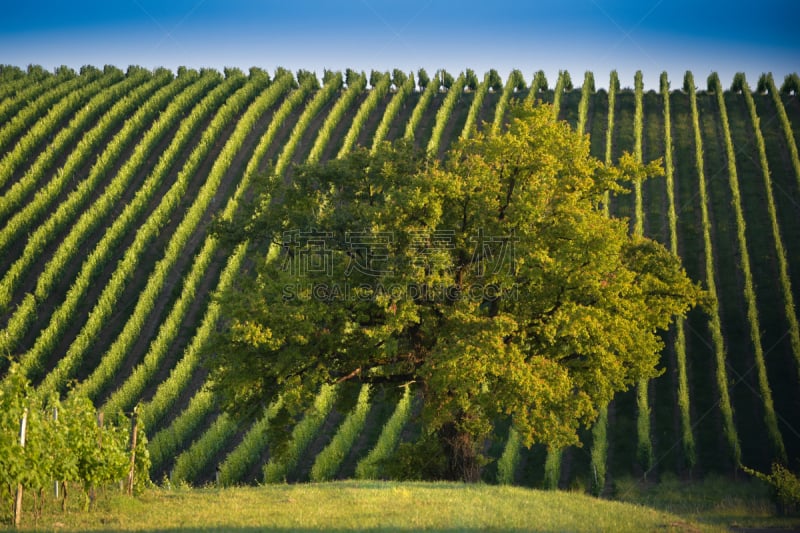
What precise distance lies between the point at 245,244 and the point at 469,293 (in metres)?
28.8

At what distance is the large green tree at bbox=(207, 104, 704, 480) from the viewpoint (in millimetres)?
23000

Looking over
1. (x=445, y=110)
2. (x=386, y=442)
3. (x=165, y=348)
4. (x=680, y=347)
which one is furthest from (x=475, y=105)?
(x=386, y=442)

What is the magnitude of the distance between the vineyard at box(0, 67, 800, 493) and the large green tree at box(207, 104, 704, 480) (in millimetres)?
2455

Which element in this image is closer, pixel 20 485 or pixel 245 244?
pixel 20 485

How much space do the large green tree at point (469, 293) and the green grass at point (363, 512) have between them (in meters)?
3.09

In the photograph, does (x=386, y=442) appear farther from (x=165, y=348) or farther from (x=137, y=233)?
(x=137, y=233)

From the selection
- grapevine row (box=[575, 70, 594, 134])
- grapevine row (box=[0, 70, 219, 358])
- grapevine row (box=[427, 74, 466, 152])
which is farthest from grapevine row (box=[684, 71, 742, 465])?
grapevine row (box=[0, 70, 219, 358])

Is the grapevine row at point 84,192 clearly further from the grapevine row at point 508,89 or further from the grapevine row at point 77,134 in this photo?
the grapevine row at point 508,89

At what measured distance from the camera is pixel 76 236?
49.8 metres

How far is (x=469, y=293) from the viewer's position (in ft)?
80.0

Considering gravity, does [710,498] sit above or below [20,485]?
below

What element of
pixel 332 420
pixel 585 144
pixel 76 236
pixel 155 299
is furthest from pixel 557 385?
pixel 76 236

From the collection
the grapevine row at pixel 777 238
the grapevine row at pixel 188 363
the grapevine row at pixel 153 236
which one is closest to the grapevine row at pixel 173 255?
the grapevine row at pixel 153 236

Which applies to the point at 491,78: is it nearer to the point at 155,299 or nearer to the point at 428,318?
the point at 155,299
